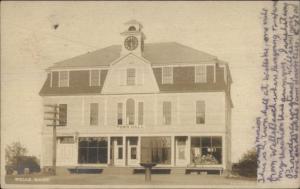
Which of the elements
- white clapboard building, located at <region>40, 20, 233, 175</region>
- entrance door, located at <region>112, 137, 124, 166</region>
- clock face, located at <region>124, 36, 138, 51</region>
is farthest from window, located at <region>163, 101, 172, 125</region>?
clock face, located at <region>124, 36, 138, 51</region>

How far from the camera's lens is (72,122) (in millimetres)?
4273

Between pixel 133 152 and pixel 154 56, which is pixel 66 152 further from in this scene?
pixel 154 56

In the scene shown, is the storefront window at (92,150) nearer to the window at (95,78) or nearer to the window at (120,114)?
the window at (120,114)

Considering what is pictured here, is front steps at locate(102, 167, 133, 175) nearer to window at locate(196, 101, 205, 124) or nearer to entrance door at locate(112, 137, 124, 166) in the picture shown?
entrance door at locate(112, 137, 124, 166)

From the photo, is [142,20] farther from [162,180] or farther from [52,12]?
[162,180]

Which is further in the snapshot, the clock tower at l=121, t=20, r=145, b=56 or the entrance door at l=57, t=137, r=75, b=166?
the entrance door at l=57, t=137, r=75, b=166

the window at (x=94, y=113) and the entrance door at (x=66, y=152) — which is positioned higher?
the window at (x=94, y=113)

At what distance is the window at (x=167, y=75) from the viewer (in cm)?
416

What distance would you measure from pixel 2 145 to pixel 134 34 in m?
1.34

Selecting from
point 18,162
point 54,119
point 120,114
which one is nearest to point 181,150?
point 120,114

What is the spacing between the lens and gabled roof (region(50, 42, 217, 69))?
409 centimetres

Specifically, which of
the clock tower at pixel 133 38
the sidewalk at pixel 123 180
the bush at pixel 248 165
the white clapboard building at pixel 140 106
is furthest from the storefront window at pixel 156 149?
the clock tower at pixel 133 38

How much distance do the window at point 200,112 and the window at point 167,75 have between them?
275 mm

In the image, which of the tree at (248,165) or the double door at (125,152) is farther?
the double door at (125,152)
